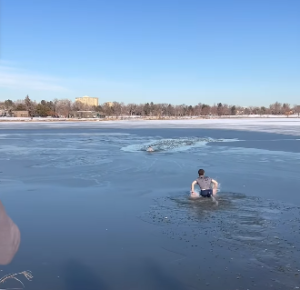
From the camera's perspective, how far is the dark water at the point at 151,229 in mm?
4734

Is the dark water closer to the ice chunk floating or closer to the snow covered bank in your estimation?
the ice chunk floating

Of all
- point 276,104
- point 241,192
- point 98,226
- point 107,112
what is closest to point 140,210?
point 98,226

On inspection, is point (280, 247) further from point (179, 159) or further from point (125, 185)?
point (179, 159)

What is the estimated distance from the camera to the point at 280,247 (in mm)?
5684

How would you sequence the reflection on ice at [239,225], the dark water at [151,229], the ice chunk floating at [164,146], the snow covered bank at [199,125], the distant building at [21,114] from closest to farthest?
the dark water at [151,229]
the reflection on ice at [239,225]
the ice chunk floating at [164,146]
the snow covered bank at [199,125]
the distant building at [21,114]

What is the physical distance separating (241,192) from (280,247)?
3.94 m

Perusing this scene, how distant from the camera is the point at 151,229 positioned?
668 cm

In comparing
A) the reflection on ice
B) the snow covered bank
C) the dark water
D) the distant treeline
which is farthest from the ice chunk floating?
the distant treeline

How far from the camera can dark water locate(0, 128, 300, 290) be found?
15.5 ft

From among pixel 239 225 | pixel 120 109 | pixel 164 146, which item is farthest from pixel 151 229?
pixel 120 109

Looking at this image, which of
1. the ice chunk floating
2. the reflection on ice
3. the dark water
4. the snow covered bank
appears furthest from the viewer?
the snow covered bank

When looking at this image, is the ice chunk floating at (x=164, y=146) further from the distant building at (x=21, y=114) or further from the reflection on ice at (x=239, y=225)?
the distant building at (x=21, y=114)

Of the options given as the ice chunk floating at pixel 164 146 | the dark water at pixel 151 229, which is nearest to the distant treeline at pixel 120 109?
the ice chunk floating at pixel 164 146

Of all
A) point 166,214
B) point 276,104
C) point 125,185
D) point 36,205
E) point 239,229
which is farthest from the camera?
point 276,104
